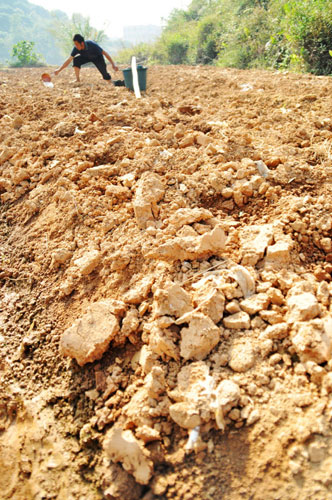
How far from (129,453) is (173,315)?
1.93 ft

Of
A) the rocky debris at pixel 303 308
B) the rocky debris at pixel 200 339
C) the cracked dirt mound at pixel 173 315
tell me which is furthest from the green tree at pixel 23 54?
the rocky debris at pixel 303 308

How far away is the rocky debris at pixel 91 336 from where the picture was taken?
5.52ft

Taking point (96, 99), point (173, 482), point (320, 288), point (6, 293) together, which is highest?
point (96, 99)

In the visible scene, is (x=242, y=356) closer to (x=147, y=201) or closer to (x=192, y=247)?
(x=192, y=247)

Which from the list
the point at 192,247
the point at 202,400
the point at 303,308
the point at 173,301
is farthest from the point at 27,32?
the point at 202,400

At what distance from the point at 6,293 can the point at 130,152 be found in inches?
56.6

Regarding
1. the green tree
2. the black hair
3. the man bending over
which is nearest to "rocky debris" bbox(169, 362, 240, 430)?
the man bending over

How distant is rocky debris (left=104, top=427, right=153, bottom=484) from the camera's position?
4.25 ft

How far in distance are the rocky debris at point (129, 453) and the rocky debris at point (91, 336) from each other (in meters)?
0.41

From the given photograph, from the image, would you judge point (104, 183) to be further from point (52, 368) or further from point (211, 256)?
point (52, 368)

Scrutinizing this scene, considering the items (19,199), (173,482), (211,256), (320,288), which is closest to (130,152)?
(19,199)

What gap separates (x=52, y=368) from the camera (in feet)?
6.00

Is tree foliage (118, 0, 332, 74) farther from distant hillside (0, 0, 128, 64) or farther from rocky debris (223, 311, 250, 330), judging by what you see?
distant hillside (0, 0, 128, 64)

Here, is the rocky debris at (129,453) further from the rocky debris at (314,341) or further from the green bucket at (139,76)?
the green bucket at (139,76)
